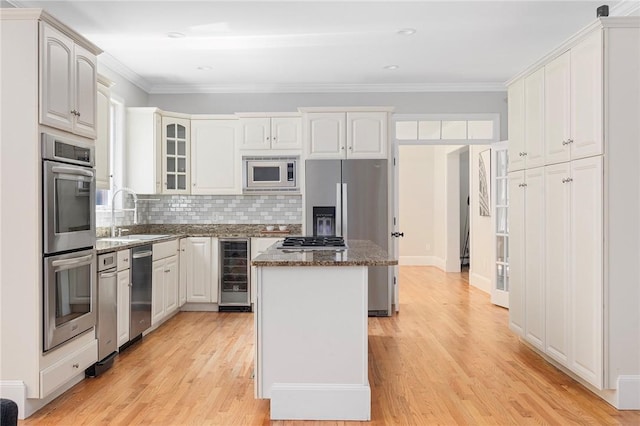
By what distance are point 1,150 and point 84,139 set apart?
59cm

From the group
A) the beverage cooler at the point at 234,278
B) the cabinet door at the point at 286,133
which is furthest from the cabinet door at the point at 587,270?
the beverage cooler at the point at 234,278

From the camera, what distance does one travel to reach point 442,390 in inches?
121

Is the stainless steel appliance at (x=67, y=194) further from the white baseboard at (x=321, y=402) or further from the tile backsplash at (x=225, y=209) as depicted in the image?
the tile backsplash at (x=225, y=209)

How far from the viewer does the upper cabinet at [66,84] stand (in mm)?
2732

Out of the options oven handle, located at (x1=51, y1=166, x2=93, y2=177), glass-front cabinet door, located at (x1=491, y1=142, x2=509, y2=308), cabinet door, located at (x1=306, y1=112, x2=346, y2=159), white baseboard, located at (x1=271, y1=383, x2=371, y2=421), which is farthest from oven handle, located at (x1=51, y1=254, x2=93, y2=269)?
glass-front cabinet door, located at (x1=491, y1=142, x2=509, y2=308)

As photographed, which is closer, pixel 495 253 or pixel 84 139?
pixel 84 139

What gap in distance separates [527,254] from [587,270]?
869 mm

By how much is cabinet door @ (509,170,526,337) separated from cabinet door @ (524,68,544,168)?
24cm

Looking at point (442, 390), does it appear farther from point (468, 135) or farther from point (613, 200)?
point (468, 135)

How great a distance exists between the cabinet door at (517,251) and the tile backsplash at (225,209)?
272 centimetres

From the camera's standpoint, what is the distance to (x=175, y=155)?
5.71 metres

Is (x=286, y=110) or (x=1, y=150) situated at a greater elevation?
(x=286, y=110)

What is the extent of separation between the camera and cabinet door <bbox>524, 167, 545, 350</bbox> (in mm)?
3582

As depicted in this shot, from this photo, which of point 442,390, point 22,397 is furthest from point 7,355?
point 442,390
